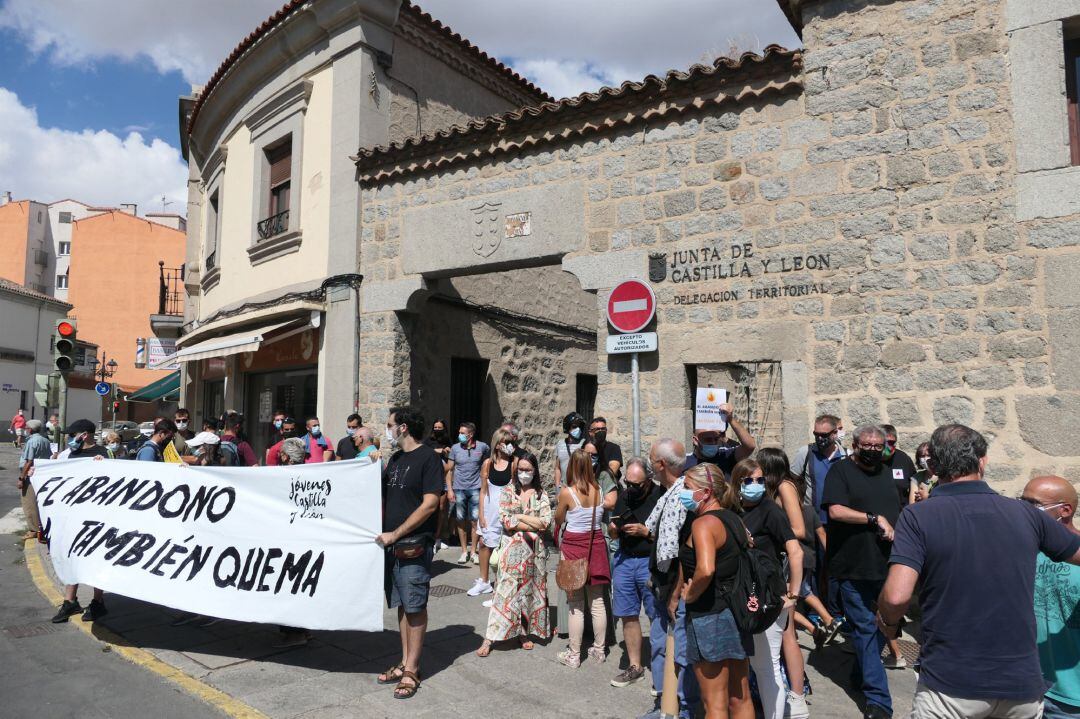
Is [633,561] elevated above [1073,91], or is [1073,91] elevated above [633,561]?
[1073,91]

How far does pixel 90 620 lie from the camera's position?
20.9 feet

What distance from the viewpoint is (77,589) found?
7008 millimetres

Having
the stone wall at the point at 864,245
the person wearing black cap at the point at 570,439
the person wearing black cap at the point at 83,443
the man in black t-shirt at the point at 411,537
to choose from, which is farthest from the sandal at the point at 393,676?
the person wearing black cap at the point at 83,443

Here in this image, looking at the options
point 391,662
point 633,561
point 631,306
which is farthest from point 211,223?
point 633,561

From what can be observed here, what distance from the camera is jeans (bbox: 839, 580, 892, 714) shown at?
177 inches

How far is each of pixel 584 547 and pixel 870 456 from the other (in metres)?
2.13

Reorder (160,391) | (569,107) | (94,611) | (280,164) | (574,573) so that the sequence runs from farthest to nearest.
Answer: (160,391), (280,164), (569,107), (94,611), (574,573)

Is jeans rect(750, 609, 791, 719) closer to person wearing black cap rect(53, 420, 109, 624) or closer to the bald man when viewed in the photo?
the bald man

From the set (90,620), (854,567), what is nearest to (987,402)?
(854,567)

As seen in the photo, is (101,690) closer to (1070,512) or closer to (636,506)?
(636,506)

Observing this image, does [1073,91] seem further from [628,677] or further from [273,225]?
[273,225]

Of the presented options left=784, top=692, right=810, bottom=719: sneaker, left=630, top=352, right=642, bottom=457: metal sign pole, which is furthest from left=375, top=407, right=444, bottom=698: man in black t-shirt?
left=630, top=352, right=642, bottom=457: metal sign pole

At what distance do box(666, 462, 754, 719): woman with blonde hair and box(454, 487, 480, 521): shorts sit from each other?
544 cm

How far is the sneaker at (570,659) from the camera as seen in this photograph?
5.41m
